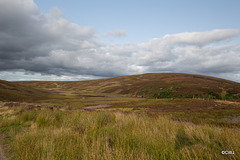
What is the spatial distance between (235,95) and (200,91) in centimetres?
1177

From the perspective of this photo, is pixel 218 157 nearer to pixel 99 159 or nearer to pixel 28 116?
pixel 99 159

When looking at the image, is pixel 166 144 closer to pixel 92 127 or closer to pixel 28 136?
pixel 92 127

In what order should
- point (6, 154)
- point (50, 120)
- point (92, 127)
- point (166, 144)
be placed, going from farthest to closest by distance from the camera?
point (50, 120) → point (92, 127) → point (6, 154) → point (166, 144)

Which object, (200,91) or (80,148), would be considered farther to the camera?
(200,91)

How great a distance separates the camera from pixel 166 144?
4367 millimetres

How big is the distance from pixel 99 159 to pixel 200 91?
6540 centimetres

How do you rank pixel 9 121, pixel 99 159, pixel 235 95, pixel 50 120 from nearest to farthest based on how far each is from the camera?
pixel 99 159 < pixel 50 120 < pixel 9 121 < pixel 235 95

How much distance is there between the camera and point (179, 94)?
61.4 metres

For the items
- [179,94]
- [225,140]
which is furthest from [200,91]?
[225,140]

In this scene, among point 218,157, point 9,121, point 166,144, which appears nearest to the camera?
point 218,157

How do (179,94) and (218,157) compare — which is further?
(179,94)

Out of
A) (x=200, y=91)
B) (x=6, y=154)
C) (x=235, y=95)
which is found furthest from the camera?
(x=200, y=91)

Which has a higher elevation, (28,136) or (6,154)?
(28,136)

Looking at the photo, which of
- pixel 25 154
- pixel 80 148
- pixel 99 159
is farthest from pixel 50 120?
pixel 99 159
